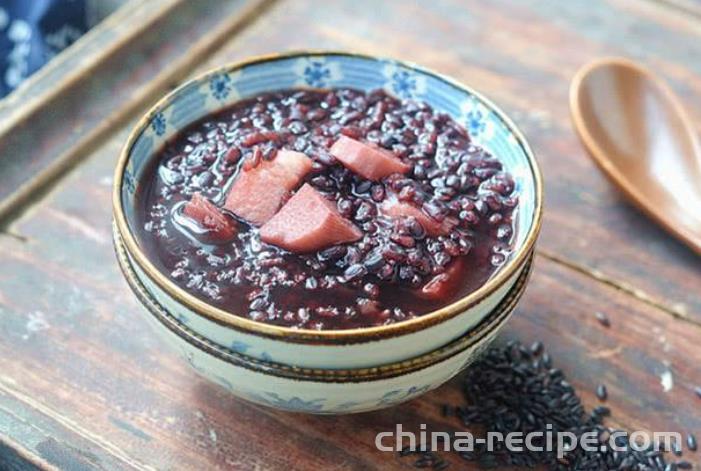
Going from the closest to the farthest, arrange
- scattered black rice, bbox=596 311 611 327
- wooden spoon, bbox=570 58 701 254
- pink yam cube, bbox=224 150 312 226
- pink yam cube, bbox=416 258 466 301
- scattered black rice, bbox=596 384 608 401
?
1. pink yam cube, bbox=416 258 466 301
2. pink yam cube, bbox=224 150 312 226
3. scattered black rice, bbox=596 384 608 401
4. scattered black rice, bbox=596 311 611 327
5. wooden spoon, bbox=570 58 701 254

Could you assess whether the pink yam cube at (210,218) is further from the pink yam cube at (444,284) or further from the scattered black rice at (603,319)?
the scattered black rice at (603,319)

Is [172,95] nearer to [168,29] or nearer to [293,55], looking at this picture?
[293,55]

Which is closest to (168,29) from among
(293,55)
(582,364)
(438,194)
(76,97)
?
(76,97)

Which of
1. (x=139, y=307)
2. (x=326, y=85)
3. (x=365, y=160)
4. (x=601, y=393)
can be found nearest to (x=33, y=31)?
(x=326, y=85)

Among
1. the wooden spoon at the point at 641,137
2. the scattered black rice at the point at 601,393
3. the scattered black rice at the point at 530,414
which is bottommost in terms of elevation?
the scattered black rice at the point at 601,393

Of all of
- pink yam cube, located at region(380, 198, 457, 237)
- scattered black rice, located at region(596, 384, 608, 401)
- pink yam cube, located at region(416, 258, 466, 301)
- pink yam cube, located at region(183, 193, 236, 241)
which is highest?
pink yam cube, located at region(183, 193, 236, 241)

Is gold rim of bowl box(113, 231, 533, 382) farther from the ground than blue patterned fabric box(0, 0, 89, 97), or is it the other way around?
gold rim of bowl box(113, 231, 533, 382)

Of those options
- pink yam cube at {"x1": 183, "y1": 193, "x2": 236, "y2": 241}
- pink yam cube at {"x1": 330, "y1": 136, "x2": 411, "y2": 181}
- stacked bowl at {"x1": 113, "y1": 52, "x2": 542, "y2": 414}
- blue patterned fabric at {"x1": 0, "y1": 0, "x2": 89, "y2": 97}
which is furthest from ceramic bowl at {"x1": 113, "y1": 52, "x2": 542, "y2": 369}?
blue patterned fabric at {"x1": 0, "y1": 0, "x2": 89, "y2": 97}

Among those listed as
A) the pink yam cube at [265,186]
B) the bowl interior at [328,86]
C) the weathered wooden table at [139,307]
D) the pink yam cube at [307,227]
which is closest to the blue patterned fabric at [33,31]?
the weathered wooden table at [139,307]

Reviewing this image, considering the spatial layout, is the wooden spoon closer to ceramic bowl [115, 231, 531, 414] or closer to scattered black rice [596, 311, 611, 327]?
scattered black rice [596, 311, 611, 327]
